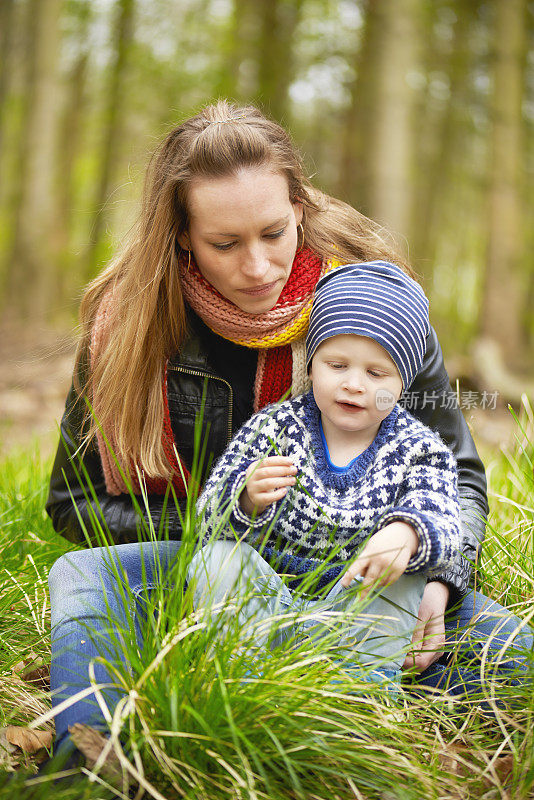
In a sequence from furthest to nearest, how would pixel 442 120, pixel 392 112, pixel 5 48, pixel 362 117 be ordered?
pixel 442 120
pixel 5 48
pixel 362 117
pixel 392 112

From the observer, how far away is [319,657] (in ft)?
5.11

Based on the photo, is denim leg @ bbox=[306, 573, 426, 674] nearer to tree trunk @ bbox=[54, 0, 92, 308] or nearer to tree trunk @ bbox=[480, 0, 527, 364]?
tree trunk @ bbox=[480, 0, 527, 364]

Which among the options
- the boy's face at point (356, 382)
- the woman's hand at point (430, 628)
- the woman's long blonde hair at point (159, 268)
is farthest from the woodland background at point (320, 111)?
the woman's hand at point (430, 628)

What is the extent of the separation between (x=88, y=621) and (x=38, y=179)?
7.31m

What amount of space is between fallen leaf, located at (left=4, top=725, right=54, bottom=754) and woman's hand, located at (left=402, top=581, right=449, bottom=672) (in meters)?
0.86

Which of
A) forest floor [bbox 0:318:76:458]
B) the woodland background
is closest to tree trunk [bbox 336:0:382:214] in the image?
the woodland background

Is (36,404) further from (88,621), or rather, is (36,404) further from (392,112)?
(88,621)

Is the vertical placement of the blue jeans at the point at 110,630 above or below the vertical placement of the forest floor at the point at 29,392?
above

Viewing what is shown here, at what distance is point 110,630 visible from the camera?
1.59 m

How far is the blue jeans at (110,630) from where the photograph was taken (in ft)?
5.24

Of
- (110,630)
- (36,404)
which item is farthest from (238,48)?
(110,630)

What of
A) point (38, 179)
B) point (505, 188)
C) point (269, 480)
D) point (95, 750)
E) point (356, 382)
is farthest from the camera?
point (38, 179)

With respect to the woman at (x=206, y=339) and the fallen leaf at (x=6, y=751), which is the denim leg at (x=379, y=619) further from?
the fallen leaf at (x=6, y=751)

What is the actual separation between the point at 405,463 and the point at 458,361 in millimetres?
5459
